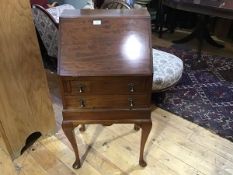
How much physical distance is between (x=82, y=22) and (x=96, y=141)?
3.22 ft

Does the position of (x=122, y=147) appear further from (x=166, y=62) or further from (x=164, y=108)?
(x=166, y=62)

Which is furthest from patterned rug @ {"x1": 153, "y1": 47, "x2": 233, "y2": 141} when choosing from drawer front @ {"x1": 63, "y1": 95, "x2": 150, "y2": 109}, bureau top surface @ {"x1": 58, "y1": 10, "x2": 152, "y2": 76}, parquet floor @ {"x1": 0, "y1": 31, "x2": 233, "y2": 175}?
bureau top surface @ {"x1": 58, "y1": 10, "x2": 152, "y2": 76}

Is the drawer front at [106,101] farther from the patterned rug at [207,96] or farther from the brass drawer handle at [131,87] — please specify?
the patterned rug at [207,96]

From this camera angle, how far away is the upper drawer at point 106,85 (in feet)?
4.07

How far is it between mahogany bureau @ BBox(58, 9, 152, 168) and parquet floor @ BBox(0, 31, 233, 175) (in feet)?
1.78

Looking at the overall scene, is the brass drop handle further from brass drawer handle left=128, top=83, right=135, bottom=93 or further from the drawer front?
brass drawer handle left=128, top=83, right=135, bottom=93

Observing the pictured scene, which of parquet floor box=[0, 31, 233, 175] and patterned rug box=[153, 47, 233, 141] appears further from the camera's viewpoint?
patterned rug box=[153, 47, 233, 141]

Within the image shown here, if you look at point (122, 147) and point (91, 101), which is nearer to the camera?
point (91, 101)

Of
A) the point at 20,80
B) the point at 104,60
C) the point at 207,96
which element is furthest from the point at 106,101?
the point at 207,96

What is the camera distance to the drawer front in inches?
51.8

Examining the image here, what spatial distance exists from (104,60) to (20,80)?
648 mm

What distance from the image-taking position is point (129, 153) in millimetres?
1773

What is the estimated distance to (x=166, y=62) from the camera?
6.88 feet

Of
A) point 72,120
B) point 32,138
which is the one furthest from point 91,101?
point 32,138
